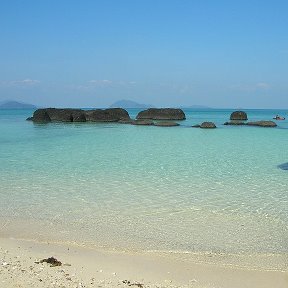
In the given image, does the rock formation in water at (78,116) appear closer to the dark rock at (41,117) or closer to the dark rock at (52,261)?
the dark rock at (41,117)

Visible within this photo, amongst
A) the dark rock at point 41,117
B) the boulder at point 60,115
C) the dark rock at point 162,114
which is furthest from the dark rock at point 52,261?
the dark rock at point 162,114

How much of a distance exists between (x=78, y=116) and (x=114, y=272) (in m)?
52.9

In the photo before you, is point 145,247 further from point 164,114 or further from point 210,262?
point 164,114

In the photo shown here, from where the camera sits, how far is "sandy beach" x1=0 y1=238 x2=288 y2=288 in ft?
18.1

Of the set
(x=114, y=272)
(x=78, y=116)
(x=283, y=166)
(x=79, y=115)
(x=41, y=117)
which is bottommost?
(x=114, y=272)

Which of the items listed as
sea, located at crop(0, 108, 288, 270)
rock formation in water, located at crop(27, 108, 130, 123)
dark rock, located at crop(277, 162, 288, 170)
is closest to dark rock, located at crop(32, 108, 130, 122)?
rock formation in water, located at crop(27, 108, 130, 123)

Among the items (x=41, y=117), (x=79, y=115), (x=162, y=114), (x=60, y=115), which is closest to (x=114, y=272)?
(x=79, y=115)

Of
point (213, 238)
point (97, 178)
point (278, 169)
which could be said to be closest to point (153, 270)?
point (213, 238)

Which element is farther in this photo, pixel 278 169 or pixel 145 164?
pixel 145 164

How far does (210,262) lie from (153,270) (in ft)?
3.35

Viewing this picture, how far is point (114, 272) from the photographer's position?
5961mm

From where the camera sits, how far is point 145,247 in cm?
727

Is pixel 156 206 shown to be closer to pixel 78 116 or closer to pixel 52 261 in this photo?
pixel 52 261

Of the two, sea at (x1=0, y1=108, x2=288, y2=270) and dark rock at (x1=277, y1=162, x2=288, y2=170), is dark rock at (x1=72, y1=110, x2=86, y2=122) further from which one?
dark rock at (x1=277, y1=162, x2=288, y2=170)
